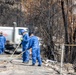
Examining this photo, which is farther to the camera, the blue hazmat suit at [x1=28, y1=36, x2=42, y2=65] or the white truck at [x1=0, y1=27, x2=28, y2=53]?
the white truck at [x1=0, y1=27, x2=28, y2=53]

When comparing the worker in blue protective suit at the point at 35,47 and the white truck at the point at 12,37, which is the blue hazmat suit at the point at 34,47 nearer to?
the worker in blue protective suit at the point at 35,47

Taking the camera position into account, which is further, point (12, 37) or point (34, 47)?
point (12, 37)

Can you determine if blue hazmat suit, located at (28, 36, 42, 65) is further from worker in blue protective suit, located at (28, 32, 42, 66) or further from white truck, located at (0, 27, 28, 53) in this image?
white truck, located at (0, 27, 28, 53)

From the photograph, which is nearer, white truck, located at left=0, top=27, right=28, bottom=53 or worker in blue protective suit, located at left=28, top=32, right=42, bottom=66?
worker in blue protective suit, located at left=28, top=32, right=42, bottom=66

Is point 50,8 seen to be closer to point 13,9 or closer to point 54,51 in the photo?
point 54,51

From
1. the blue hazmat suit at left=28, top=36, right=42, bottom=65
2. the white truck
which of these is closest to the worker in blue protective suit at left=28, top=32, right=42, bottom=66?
the blue hazmat suit at left=28, top=36, right=42, bottom=65

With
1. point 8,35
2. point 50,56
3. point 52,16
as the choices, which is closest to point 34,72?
point 50,56

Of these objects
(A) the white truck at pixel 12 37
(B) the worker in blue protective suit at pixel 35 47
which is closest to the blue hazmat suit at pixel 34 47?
(B) the worker in blue protective suit at pixel 35 47

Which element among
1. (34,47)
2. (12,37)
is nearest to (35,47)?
(34,47)

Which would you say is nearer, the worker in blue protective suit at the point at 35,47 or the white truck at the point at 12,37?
the worker in blue protective suit at the point at 35,47

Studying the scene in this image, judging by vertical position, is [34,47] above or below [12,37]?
below

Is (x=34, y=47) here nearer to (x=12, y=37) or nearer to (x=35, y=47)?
(x=35, y=47)

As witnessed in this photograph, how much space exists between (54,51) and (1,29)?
24.3 ft

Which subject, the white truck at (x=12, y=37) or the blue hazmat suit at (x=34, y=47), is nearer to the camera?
the blue hazmat suit at (x=34, y=47)
